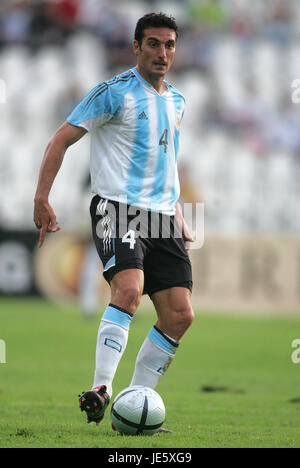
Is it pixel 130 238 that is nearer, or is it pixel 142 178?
pixel 130 238

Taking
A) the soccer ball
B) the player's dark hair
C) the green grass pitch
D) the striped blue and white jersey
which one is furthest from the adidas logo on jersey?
the green grass pitch

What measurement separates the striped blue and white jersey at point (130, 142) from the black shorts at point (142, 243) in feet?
0.21

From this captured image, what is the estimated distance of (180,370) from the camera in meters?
7.70

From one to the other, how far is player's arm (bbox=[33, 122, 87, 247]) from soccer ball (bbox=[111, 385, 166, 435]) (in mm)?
988

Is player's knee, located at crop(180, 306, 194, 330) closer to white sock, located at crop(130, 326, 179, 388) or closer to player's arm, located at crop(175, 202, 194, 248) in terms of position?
white sock, located at crop(130, 326, 179, 388)

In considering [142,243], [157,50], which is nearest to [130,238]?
[142,243]

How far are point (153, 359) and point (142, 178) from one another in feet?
3.40

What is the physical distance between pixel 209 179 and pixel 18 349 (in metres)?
8.23

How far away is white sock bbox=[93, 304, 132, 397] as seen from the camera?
13.6 ft

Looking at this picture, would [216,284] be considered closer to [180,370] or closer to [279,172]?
[279,172]

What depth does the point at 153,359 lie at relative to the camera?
4.54 metres

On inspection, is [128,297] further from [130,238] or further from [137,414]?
[137,414]

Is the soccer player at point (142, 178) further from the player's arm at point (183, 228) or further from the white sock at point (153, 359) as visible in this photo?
the player's arm at point (183, 228)
